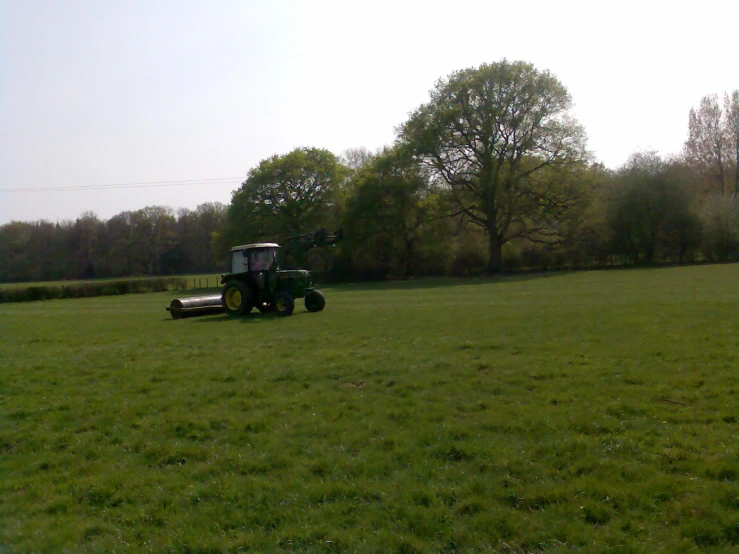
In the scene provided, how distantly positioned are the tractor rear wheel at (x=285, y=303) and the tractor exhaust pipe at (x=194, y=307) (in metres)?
3.29

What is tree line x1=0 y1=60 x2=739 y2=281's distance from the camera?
5353cm

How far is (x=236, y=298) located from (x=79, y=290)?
32.8 m

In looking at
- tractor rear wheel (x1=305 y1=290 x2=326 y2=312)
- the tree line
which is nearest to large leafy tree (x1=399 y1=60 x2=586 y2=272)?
the tree line

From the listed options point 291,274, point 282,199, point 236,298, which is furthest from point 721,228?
point 236,298

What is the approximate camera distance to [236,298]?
2542 centimetres

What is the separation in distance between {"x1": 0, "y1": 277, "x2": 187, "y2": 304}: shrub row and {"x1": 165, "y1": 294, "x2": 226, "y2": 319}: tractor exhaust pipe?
1195 inches

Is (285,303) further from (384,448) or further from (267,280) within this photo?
(384,448)

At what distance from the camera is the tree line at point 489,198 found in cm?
5353

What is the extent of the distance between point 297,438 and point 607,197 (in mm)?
63999

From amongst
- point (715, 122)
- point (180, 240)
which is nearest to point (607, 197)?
point (715, 122)

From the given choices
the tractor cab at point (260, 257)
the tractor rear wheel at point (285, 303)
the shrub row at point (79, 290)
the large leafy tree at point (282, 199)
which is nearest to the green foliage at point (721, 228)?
the large leafy tree at point (282, 199)

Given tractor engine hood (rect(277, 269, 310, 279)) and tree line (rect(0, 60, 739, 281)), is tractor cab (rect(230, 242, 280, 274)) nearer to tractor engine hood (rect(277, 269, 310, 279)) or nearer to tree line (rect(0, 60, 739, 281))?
tractor engine hood (rect(277, 269, 310, 279))

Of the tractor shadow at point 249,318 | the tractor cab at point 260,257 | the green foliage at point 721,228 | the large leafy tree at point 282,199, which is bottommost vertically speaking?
the tractor shadow at point 249,318

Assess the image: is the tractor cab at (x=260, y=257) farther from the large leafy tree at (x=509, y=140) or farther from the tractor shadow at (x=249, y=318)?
the large leafy tree at (x=509, y=140)
